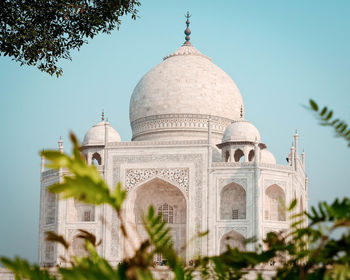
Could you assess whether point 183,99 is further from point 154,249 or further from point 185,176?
point 154,249

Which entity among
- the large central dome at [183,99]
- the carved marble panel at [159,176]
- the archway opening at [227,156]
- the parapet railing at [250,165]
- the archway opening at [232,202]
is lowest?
the archway opening at [232,202]

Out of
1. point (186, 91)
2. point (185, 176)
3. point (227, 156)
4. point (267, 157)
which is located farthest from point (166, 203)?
point (186, 91)

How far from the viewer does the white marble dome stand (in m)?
24.0

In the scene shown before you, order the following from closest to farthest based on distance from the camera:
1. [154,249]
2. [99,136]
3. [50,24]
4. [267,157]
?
[154,249], [50,24], [99,136], [267,157]

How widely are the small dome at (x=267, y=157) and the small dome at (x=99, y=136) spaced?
552cm

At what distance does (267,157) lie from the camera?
75.5ft

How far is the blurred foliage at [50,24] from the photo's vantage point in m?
9.25

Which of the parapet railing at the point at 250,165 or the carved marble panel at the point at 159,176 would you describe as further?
the carved marble panel at the point at 159,176

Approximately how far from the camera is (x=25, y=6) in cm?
915

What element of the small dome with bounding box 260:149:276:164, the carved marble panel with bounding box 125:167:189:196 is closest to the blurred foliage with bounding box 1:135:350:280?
the carved marble panel with bounding box 125:167:189:196

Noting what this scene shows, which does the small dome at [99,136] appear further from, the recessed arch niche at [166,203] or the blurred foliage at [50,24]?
the blurred foliage at [50,24]

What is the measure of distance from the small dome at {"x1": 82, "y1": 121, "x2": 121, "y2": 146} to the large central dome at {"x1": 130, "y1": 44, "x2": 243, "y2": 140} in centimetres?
176

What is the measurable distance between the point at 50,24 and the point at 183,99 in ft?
47.8

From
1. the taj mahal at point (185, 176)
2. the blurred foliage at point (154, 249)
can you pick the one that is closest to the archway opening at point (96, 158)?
the taj mahal at point (185, 176)
